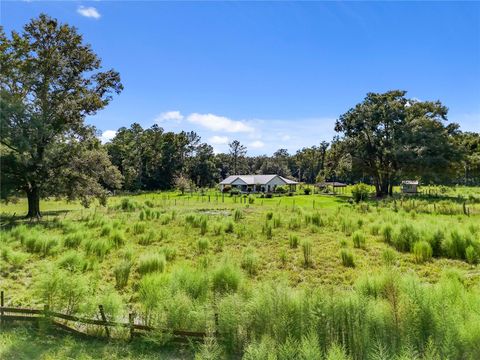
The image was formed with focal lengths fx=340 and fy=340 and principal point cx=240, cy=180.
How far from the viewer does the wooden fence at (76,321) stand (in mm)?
5180

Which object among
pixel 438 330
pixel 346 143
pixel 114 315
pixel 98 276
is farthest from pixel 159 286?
pixel 346 143

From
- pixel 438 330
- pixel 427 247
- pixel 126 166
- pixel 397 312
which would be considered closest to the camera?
pixel 438 330

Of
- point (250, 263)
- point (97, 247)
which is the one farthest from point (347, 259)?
point (97, 247)

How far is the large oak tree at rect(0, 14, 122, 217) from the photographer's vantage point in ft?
63.3

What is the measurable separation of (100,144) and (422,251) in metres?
26.7

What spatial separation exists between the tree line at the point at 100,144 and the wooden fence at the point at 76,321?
14655 millimetres

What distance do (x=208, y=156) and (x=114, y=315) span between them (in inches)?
2824

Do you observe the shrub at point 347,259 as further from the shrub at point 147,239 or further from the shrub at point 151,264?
the shrub at point 147,239

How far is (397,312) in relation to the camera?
467cm

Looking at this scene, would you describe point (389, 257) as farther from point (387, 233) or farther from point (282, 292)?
point (282, 292)

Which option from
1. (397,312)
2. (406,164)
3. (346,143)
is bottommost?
(397,312)

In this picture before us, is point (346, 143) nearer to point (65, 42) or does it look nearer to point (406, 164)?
point (406, 164)

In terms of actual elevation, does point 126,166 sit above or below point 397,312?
above

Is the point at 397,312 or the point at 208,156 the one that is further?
the point at 208,156
